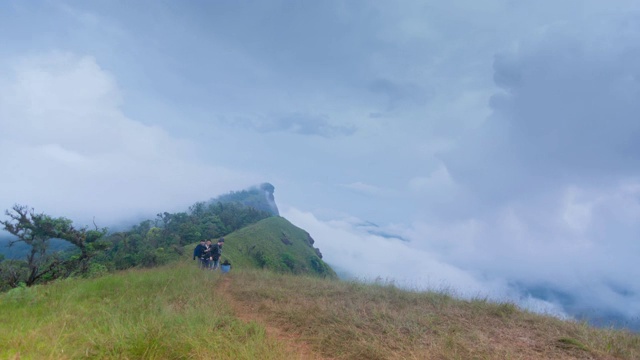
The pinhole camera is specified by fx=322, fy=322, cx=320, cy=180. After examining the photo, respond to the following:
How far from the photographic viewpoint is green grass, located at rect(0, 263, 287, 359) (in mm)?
4160

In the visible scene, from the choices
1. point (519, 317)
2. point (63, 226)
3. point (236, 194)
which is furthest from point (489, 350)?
point (236, 194)

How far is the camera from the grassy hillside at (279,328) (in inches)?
171

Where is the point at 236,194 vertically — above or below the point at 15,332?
above

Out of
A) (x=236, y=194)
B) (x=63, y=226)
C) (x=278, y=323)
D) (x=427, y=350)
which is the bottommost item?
(x=63, y=226)

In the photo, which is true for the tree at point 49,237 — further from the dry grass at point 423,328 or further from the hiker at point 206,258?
the dry grass at point 423,328

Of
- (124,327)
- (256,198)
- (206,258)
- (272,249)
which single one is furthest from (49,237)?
(256,198)

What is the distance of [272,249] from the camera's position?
163 feet

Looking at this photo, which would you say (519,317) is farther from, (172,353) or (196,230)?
(196,230)

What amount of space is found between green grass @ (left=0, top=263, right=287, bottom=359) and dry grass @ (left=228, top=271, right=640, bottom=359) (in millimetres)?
1031

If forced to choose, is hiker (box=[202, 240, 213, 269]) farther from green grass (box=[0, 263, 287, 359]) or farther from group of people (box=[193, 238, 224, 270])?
green grass (box=[0, 263, 287, 359])

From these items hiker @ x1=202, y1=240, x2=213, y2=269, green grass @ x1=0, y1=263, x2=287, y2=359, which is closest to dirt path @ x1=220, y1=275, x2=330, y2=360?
green grass @ x1=0, y1=263, x2=287, y2=359

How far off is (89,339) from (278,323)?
126 inches

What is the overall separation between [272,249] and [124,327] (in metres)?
45.9

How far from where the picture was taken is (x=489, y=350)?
4762mm
